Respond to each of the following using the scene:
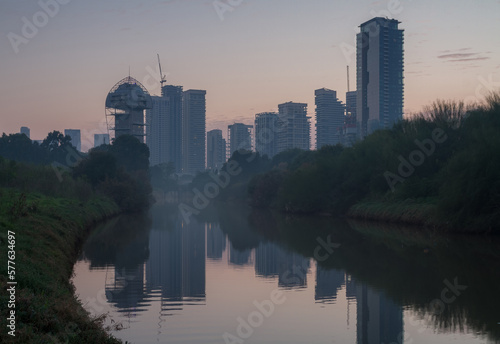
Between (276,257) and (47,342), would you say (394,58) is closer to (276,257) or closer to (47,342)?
(276,257)

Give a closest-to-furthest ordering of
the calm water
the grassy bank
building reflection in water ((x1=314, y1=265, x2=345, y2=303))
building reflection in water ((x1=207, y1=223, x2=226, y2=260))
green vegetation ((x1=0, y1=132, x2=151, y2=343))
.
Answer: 1. green vegetation ((x1=0, y1=132, x2=151, y2=343))
2. the calm water
3. building reflection in water ((x1=314, y1=265, x2=345, y2=303))
4. building reflection in water ((x1=207, y1=223, x2=226, y2=260))
5. the grassy bank

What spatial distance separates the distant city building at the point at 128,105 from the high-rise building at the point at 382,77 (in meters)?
82.4

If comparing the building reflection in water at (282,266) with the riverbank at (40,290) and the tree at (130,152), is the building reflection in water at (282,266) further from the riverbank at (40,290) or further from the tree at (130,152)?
the tree at (130,152)

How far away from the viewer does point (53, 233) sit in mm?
22438

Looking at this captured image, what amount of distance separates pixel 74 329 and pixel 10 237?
6.11 m

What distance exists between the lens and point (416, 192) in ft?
143

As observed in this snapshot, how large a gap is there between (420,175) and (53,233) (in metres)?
31.0

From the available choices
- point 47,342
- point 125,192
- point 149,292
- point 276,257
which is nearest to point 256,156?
point 125,192

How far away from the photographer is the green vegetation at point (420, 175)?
33.0 meters

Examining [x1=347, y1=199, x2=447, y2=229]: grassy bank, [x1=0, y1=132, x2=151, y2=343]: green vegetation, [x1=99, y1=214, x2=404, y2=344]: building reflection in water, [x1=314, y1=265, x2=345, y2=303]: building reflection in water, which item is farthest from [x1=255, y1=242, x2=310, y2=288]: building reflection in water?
[x1=347, y1=199, x2=447, y2=229]: grassy bank

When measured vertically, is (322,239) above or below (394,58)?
below

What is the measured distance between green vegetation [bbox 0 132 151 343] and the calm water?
4.72ft

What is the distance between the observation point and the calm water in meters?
12.9

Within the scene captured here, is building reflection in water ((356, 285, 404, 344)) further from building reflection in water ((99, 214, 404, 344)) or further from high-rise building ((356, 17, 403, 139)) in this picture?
high-rise building ((356, 17, 403, 139))
